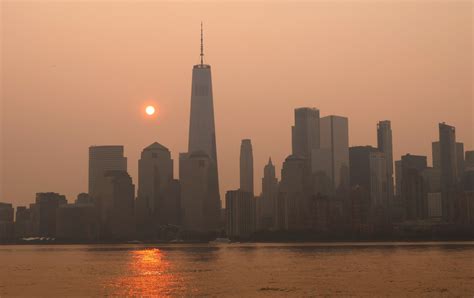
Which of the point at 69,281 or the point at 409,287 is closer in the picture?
the point at 409,287

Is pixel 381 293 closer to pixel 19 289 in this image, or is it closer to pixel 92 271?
pixel 19 289

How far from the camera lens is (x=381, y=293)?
100 meters

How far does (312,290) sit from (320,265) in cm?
5919

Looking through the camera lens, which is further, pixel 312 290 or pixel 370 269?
pixel 370 269

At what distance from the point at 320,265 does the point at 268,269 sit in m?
16.1

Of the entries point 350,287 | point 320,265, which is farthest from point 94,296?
point 320,265

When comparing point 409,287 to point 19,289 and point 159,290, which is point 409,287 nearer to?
point 159,290

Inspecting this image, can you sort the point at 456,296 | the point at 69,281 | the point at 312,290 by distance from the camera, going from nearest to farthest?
the point at 456,296 < the point at 312,290 < the point at 69,281

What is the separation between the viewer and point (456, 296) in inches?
3762

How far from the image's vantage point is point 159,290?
108312 mm

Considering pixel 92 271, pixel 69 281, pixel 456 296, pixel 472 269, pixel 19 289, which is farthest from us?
pixel 92 271

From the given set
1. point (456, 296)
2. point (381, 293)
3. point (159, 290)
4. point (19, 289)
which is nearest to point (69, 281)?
point (19, 289)

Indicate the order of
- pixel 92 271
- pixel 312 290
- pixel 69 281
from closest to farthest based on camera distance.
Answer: pixel 312 290
pixel 69 281
pixel 92 271

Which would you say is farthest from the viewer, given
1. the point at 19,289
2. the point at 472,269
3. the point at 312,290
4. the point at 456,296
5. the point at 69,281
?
the point at 472,269
